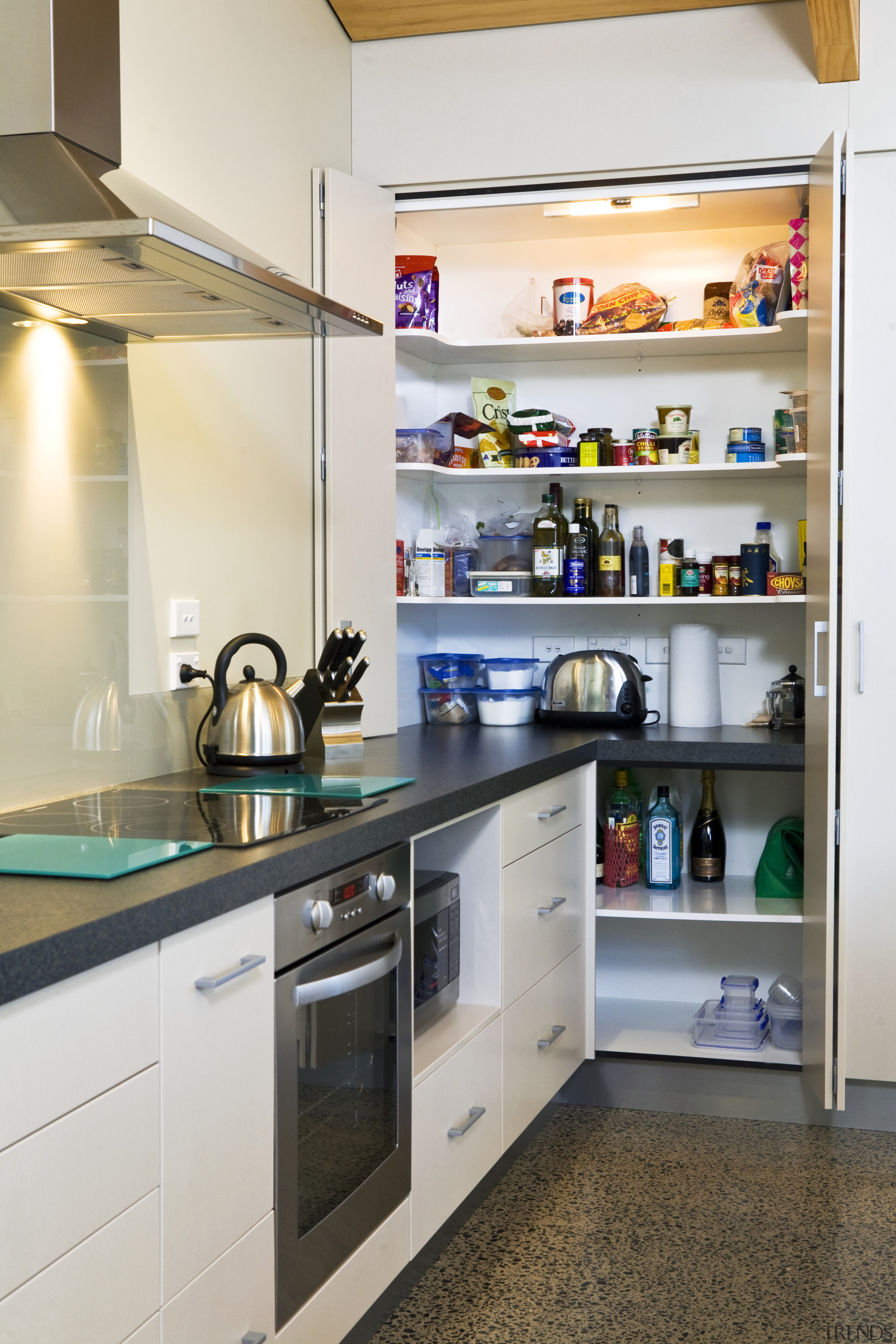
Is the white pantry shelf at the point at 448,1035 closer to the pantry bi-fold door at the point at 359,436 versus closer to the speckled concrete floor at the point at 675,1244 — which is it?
the speckled concrete floor at the point at 675,1244

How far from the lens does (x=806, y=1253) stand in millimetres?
2307

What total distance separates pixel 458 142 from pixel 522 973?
6.66 ft

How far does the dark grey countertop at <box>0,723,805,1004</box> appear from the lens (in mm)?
Result: 1124

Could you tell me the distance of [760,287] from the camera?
3109 millimetres

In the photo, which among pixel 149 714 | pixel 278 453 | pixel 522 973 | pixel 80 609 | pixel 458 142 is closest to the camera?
pixel 80 609

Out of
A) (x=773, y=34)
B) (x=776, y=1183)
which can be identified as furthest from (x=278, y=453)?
(x=776, y=1183)

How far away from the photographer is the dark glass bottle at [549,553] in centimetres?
332

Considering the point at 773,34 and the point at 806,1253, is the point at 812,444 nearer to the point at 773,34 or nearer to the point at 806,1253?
the point at 773,34

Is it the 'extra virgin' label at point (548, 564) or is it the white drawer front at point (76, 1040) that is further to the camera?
the 'extra virgin' label at point (548, 564)

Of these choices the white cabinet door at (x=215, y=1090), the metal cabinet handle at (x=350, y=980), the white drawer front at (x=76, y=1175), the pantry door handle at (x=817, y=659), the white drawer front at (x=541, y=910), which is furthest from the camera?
the pantry door handle at (x=817, y=659)

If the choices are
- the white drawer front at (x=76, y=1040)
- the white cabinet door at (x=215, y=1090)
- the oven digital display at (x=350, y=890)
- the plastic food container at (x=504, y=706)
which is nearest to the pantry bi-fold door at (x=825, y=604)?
the plastic food container at (x=504, y=706)

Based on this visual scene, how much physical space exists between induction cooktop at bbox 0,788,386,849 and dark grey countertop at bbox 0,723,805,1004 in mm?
47

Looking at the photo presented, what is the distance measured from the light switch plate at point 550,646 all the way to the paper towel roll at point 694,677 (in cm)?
37

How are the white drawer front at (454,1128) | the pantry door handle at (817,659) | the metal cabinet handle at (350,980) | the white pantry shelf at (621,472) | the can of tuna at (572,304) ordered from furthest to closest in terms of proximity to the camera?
the can of tuna at (572,304) < the white pantry shelf at (621,472) < the pantry door handle at (817,659) < the white drawer front at (454,1128) < the metal cabinet handle at (350,980)
